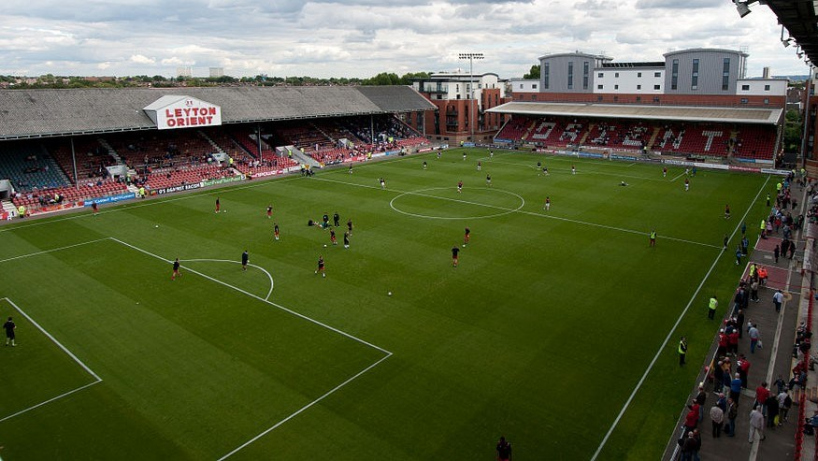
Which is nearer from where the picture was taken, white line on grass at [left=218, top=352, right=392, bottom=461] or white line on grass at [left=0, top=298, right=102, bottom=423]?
white line on grass at [left=218, top=352, right=392, bottom=461]

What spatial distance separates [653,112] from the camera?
71.6 metres

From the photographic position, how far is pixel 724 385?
696 inches

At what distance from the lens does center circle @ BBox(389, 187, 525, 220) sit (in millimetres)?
41188

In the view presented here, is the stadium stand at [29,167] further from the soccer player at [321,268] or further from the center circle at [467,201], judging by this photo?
the soccer player at [321,268]

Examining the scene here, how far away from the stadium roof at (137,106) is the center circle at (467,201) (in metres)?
23.7

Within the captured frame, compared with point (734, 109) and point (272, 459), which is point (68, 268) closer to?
point (272, 459)

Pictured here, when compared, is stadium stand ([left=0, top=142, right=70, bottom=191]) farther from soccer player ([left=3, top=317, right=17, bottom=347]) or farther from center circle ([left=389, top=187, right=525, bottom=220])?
soccer player ([left=3, top=317, right=17, bottom=347])

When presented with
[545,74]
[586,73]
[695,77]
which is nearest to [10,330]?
[695,77]

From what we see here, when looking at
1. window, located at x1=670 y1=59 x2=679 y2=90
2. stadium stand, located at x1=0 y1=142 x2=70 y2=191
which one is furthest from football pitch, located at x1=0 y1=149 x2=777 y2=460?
window, located at x1=670 y1=59 x2=679 y2=90

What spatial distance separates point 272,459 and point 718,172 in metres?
60.2

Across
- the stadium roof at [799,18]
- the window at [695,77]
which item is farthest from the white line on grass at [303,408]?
the window at [695,77]

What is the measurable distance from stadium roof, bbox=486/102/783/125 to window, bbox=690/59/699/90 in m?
3.36

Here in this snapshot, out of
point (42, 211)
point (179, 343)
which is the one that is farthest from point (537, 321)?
point (42, 211)

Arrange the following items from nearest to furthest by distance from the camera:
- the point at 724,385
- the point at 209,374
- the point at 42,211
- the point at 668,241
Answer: the point at 724,385 → the point at 209,374 → the point at 668,241 → the point at 42,211
